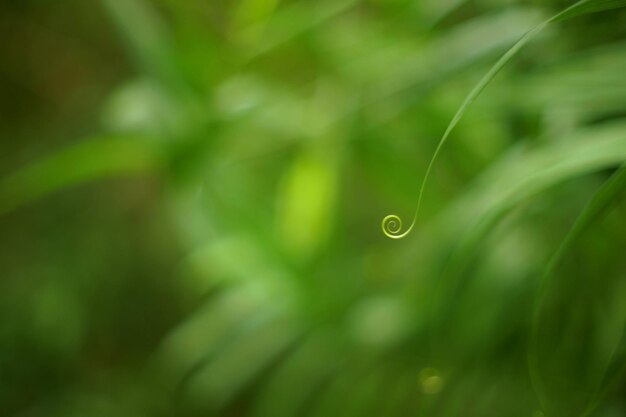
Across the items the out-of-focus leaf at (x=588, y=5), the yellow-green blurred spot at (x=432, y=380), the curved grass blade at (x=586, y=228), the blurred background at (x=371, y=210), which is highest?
the blurred background at (x=371, y=210)

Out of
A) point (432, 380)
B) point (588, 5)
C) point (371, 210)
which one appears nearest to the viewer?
point (588, 5)

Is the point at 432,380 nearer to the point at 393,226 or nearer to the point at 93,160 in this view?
the point at 393,226

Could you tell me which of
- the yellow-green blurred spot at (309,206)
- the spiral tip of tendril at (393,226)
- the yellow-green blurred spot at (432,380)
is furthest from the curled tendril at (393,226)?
the yellow-green blurred spot at (309,206)

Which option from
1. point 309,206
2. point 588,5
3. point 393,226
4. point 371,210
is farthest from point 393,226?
point 371,210

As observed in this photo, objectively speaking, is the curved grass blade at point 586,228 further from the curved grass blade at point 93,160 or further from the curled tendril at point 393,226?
the curved grass blade at point 93,160

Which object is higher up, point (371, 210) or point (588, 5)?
point (371, 210)

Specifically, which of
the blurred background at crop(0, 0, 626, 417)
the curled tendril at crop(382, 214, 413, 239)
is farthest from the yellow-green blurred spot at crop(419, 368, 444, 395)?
the curled tendril at crop(382, 214, 413, 239)

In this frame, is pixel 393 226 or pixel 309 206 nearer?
pixel 393 226

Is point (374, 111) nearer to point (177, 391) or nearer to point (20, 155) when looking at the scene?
point (177, 391)
